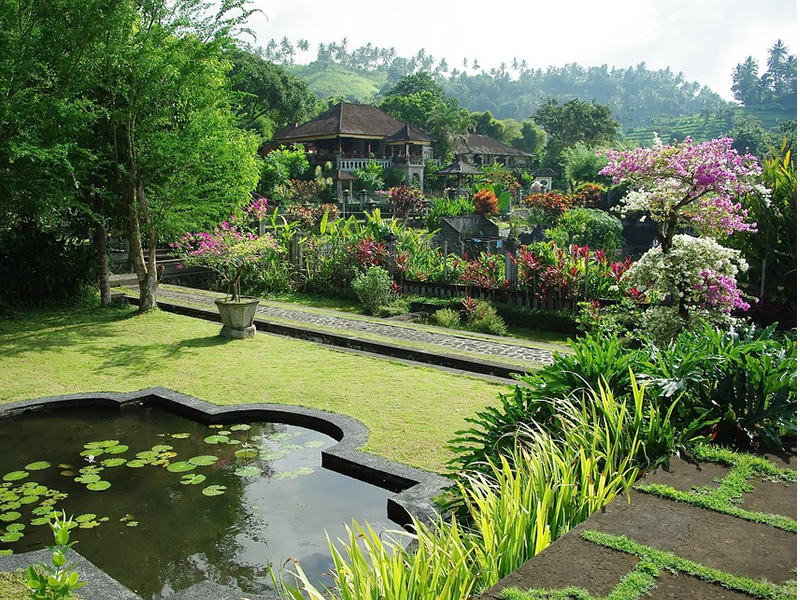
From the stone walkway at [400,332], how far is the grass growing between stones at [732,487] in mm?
3938

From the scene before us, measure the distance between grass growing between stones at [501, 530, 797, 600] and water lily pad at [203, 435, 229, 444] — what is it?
4.08 m

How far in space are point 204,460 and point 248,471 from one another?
0.46 m

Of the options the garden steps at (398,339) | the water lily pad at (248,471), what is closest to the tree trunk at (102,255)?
the garden steps at (398,339)

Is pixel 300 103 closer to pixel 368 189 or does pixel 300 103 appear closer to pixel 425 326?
pixel 368 189

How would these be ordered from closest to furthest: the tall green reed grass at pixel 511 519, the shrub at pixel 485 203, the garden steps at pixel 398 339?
the tall green reed grass at pixel 511 519, the garden steps at pixel 398 339, the shrub at pixel 485 203

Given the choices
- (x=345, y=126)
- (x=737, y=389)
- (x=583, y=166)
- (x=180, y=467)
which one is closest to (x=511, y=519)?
(x=737, y=389)

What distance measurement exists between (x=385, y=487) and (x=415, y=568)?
2579 millimetres

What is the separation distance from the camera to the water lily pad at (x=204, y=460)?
568cm

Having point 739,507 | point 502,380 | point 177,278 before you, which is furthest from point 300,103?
point 739,507

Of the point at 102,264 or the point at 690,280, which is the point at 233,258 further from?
the point at 690,280

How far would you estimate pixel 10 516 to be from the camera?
4.68m

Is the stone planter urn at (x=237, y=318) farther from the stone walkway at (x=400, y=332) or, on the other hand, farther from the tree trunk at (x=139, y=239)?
the tree trunk at (x=139, y=239)

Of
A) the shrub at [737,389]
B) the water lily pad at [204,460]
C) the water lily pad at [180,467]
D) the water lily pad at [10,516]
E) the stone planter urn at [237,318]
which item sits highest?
the shrub at [737,389]

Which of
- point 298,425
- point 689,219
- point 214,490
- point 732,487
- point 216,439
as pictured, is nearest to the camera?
point 732,487
